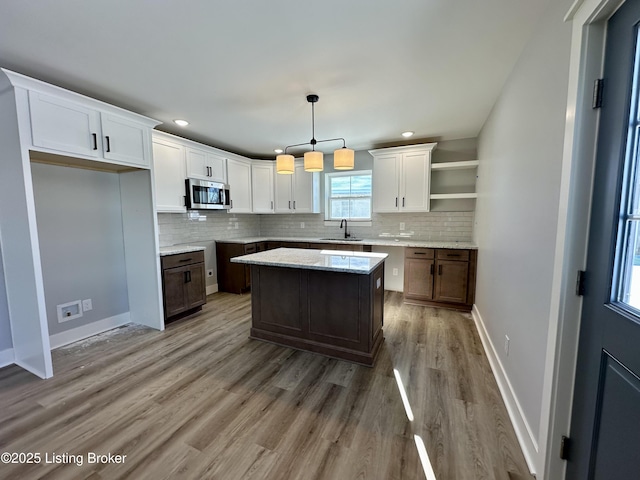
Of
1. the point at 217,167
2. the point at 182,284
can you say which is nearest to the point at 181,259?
Answer: the point at 182,284

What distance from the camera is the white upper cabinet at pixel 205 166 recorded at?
3.76 metres

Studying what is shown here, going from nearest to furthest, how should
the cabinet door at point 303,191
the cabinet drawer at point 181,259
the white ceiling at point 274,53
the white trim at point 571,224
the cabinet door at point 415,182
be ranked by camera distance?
1. the white trim at point 571,224
2. the white ceiling at point 274,53
3. the cabinet drawer at point 181,259
4. the cabinet door at point 415,182
5. the cabinet door at point 303,191

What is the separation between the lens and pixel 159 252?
309 centimetres

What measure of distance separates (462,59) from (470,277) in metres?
2.54

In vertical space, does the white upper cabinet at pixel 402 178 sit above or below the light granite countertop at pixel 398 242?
above

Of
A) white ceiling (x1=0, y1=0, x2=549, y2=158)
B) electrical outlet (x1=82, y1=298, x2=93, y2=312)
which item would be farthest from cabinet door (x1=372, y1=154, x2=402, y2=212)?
electrical outlet (x1=82, y1=298, x2=93, y2=312)

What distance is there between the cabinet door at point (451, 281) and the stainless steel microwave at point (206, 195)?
330cm

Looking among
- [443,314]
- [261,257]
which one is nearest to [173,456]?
[261,257]

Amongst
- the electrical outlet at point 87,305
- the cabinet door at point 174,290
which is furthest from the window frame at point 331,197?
the electrical outlet at point 87,305

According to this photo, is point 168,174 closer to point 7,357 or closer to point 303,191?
point 303,191

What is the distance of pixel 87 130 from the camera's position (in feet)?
7.87

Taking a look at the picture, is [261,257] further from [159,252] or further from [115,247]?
[115,247]

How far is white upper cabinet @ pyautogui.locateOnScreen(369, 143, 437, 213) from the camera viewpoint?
3.99 m

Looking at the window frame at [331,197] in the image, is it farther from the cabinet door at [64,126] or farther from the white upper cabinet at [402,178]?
the cabinet door at [64,126]
